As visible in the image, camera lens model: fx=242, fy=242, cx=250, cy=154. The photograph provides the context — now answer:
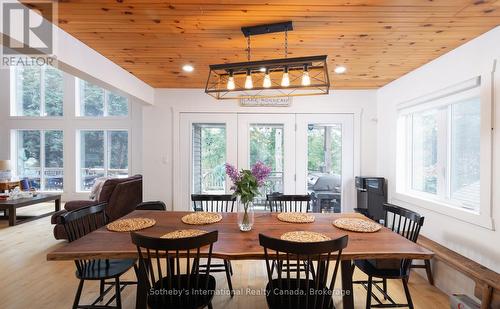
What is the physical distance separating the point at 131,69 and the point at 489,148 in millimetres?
3894

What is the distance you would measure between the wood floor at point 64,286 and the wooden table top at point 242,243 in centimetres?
83

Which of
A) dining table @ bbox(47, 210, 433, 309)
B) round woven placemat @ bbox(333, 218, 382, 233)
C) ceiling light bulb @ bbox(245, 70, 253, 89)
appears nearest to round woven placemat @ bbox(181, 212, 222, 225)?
dining table @ bbox(47, 210, 433, 309)

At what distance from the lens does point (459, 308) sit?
204cm

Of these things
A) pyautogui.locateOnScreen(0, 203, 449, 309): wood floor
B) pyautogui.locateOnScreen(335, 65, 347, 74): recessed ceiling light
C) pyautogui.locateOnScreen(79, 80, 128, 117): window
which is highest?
pyautogui.locateOnScreen(79, 80, 128, 117): window

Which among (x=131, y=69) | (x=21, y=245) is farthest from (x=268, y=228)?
(x=21, y=245)

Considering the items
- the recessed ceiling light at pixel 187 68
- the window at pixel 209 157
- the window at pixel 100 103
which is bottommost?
the window at pixel 209 157

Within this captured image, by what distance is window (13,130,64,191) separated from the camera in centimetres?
647

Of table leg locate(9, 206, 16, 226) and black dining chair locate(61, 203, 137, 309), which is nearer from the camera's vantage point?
black dining chair locate(61, 203, 137, 309)

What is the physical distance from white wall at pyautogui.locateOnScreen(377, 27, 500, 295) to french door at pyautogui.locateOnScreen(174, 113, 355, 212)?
856mm

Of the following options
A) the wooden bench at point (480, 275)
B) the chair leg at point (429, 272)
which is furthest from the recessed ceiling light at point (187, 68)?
the chair leg at point (429, 272)

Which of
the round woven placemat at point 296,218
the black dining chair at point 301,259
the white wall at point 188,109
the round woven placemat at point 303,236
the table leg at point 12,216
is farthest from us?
the table leg at point 12,216

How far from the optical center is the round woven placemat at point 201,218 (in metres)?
2.15

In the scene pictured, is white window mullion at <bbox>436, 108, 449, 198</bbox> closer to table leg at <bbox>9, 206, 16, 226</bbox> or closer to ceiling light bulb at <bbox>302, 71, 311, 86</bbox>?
ceiling light bulb at <bbox>302, 71, 311, 86</bbox>

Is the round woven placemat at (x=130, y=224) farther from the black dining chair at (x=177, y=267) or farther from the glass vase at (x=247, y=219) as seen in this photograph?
the glass vase at (x=247, y=219)
